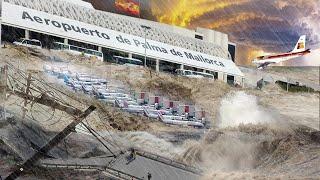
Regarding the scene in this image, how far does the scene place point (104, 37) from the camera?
5578 mm

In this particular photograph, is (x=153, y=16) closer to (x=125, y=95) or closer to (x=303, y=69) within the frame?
(x=125, y=95)

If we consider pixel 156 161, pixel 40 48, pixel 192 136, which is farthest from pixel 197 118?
pixel 40 48

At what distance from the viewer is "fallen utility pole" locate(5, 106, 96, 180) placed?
4.77 meters

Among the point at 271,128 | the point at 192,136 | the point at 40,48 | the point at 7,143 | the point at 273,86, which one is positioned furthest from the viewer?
the point at 273,86

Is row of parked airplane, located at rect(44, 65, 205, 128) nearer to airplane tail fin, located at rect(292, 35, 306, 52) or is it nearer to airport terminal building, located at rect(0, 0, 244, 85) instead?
airport terminal building, located at rect(0, 0, 244, 85)

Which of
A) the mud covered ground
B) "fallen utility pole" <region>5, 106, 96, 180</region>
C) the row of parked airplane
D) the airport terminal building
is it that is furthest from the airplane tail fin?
"fallen utility pole" <region>5, 106, 96, 180</region>

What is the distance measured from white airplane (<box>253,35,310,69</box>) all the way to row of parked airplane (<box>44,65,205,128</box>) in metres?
1.04

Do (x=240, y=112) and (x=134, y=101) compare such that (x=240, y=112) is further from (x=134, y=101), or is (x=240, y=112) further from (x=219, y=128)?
(x=134, y=101)

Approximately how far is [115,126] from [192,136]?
0.64 meters

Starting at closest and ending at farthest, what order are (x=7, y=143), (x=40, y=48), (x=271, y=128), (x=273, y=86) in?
(x=7, y=143)
(x=40, y=48)
(x=271, y=128)
(x=273, y=86)

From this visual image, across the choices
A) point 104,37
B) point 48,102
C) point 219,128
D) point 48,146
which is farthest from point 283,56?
point 48,146

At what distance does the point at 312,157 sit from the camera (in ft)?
18.9

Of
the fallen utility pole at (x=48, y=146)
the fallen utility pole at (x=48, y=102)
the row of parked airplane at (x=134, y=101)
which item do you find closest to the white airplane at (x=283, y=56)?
the row of parked airplane at (x=134, y=101)

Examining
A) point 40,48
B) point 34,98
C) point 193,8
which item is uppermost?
point 193,8
